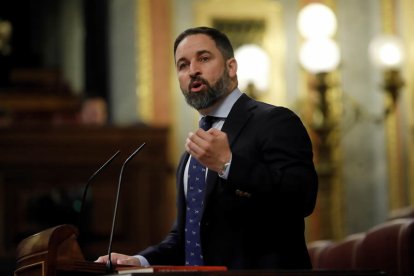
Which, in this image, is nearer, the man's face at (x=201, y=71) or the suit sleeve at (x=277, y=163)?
the suit sleeve at (x=277, y=163)

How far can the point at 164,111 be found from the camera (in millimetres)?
8430

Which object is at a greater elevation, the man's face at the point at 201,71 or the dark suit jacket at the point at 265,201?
the man's face at the point at 201,71

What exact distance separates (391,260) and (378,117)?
16.8 ft

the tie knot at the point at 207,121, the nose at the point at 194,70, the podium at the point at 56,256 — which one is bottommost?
the podium at the point at 56,256

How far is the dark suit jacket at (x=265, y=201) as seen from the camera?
2.63 metres

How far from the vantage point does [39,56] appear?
390 inches

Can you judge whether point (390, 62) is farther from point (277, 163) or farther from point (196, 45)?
A: point (277, 163)

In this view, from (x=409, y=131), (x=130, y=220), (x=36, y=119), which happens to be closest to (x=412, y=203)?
(x=409, y=131)

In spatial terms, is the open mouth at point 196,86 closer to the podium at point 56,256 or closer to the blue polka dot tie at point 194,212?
the blue polka dot tie at point 194,212

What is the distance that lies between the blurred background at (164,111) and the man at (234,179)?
14.0ft

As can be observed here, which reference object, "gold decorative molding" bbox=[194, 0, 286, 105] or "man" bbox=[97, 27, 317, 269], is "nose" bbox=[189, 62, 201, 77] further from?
"gold decorative molding" bbox=[194, 0, 286, 105]

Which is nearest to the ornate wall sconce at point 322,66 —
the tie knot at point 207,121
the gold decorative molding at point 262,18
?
the gold decorative molding at point 262,18

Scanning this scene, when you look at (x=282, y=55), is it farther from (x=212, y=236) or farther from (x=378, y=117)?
(x=212, y=236)

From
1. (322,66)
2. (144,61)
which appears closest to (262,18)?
(144,61)
